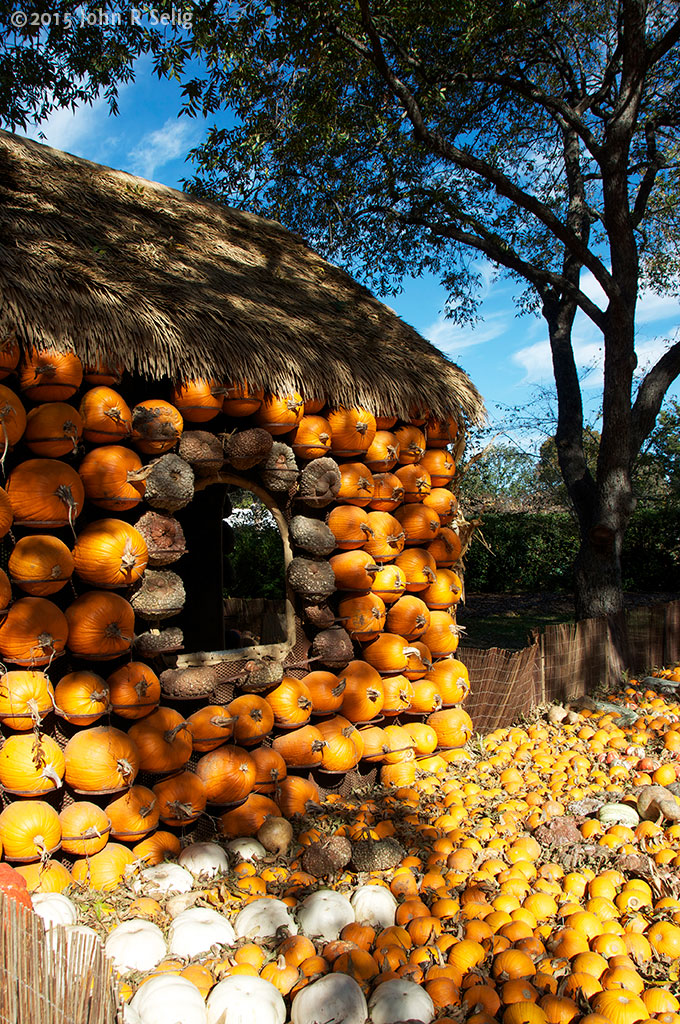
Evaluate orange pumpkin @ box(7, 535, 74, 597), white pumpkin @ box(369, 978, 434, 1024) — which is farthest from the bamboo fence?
orange pumpkin @ box(7, 535, 74, 597)

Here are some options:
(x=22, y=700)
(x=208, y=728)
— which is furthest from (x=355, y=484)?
(x=22, y=700)

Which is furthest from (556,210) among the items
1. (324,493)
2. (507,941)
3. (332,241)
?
(507,941)

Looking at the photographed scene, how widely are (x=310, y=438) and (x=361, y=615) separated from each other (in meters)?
1.29

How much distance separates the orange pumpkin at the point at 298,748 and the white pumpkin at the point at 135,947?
1575 mm

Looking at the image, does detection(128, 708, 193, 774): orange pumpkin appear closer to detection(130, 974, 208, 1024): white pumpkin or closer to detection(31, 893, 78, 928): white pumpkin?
detection(31, 893, 78, 928): white pumpkin

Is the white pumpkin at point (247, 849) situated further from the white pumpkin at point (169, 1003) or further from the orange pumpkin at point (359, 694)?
the white pumpkin at point (169, 1003)

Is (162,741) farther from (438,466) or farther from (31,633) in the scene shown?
(438,466)

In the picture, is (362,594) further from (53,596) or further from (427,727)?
(53,596)

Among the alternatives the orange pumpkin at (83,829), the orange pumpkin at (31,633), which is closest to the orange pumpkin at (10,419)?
the orange pumpkin at (31,633)

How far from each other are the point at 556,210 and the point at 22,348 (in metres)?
11.7

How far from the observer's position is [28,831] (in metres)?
3.41

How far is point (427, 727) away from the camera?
18.1 ft

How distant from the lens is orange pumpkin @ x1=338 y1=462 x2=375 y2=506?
517 centimetres

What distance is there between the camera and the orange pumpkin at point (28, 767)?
136 inches
